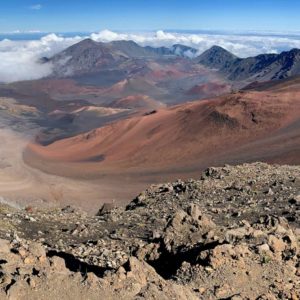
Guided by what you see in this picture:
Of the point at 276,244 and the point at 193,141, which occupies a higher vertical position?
the point at 276,244

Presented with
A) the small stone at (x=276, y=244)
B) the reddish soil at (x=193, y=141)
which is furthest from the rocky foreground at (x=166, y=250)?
the reddish soil at (x=193, y=141)

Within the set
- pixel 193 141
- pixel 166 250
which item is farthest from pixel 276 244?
pixel 193 141

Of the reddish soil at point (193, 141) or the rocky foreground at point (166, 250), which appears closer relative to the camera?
the rocky foreground at point (166, 250)

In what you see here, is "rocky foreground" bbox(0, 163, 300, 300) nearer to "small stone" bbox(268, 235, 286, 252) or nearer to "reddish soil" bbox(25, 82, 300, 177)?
"small stone" bbox(268, 235, 286, 252)

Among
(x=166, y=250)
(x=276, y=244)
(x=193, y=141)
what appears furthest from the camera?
(x=193, y=141)

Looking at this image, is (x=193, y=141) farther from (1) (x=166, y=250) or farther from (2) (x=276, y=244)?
(2) (x=276, y=244)

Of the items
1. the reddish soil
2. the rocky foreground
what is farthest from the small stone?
the reddish soil

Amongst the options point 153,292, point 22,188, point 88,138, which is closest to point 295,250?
point 153,292

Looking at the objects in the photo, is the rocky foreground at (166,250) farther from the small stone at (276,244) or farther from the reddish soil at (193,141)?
the reddish soil at (193,141)

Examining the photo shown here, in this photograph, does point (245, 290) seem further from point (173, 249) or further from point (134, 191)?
point (134, 191)
